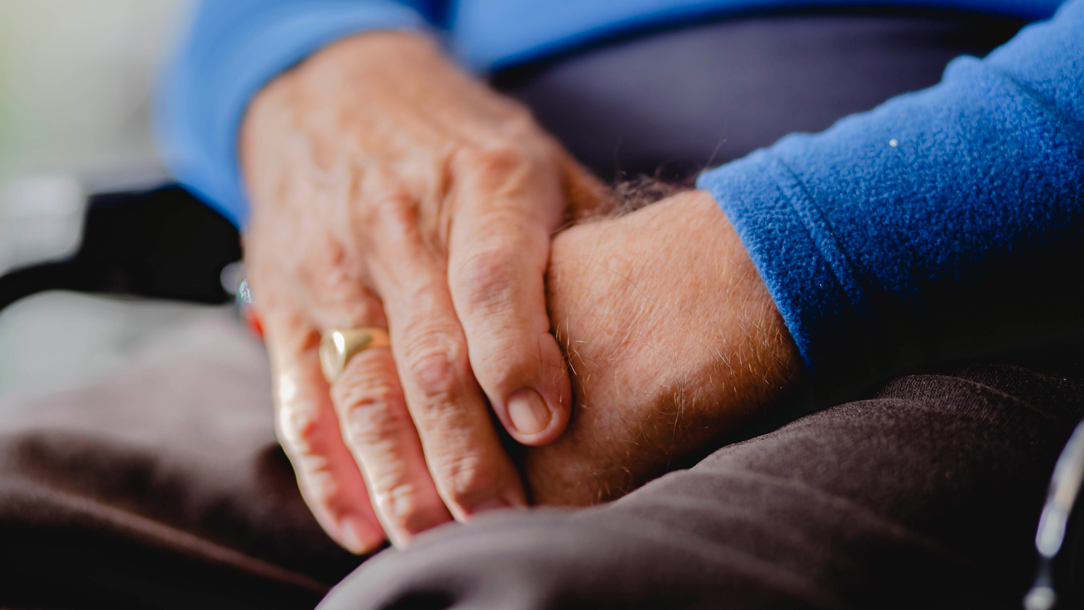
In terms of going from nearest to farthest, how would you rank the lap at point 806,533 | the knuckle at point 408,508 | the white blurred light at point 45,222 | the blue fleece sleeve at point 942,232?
1. the lap at point 806,533
2. the blue fleece sleeve at point 942,232
3. the knuckle at point 408,508
4. the white blurred light at point 45,222

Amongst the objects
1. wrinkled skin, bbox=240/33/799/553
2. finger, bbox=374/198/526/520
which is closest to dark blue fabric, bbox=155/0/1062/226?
wrinkled skin, bbox=240/33/799/553

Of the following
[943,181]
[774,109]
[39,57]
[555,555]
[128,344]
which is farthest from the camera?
[39,57]

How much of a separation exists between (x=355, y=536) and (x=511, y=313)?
220 mm

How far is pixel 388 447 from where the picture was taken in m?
0.47

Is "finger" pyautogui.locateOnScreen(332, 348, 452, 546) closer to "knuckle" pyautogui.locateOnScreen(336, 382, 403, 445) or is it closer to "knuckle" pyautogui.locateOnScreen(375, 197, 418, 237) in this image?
"knuckle" pyautogui.locateOnScreen(336, 382, 403, 445)

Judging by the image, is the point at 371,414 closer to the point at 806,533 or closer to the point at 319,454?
the point at 319,454

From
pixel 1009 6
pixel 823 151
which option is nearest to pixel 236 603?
pixel 823 151

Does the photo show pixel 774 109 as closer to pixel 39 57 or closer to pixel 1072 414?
pixel 1072 414

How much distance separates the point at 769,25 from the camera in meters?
0.63

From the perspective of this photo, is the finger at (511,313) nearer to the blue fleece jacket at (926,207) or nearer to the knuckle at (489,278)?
the knuckle at (489,278)

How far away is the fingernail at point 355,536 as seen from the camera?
0.49 metres

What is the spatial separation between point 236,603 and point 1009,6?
2.60 feet

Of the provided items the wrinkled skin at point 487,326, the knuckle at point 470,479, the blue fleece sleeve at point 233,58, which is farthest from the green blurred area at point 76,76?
the knuckle at point 470,479

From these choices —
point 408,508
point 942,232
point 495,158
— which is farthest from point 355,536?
point 942,232
